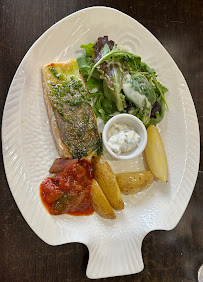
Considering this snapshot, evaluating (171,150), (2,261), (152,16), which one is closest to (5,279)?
(2,261)

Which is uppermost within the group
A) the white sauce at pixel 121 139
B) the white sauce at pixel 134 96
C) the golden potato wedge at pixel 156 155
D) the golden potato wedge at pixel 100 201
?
the white sauce at pixel 134 96

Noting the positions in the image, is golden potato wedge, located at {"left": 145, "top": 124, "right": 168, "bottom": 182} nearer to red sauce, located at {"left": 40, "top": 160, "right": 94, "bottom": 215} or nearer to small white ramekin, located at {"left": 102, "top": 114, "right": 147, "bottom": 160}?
small white ramekin, located at {"left": 102, "top": 114, "right": 147, "bottom": 160}

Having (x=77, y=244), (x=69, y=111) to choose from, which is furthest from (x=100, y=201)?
(x=69, y=111)

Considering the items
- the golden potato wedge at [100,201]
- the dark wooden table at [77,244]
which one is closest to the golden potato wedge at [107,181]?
the golden potato wedge at [100,201]

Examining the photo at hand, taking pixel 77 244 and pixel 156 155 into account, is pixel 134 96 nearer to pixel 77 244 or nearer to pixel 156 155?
pixel 156 155

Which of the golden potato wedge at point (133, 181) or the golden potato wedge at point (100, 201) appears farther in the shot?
the golden potato wedge at point (133, 181)

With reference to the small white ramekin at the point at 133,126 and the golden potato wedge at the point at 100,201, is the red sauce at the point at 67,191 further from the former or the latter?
the small white ramekin at the point at 133,126

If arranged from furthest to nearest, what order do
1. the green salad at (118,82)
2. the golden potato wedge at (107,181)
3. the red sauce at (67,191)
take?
the green salad at (118,82)
the golden potato wedge at (107,181)
the red sauce at (67,191)
